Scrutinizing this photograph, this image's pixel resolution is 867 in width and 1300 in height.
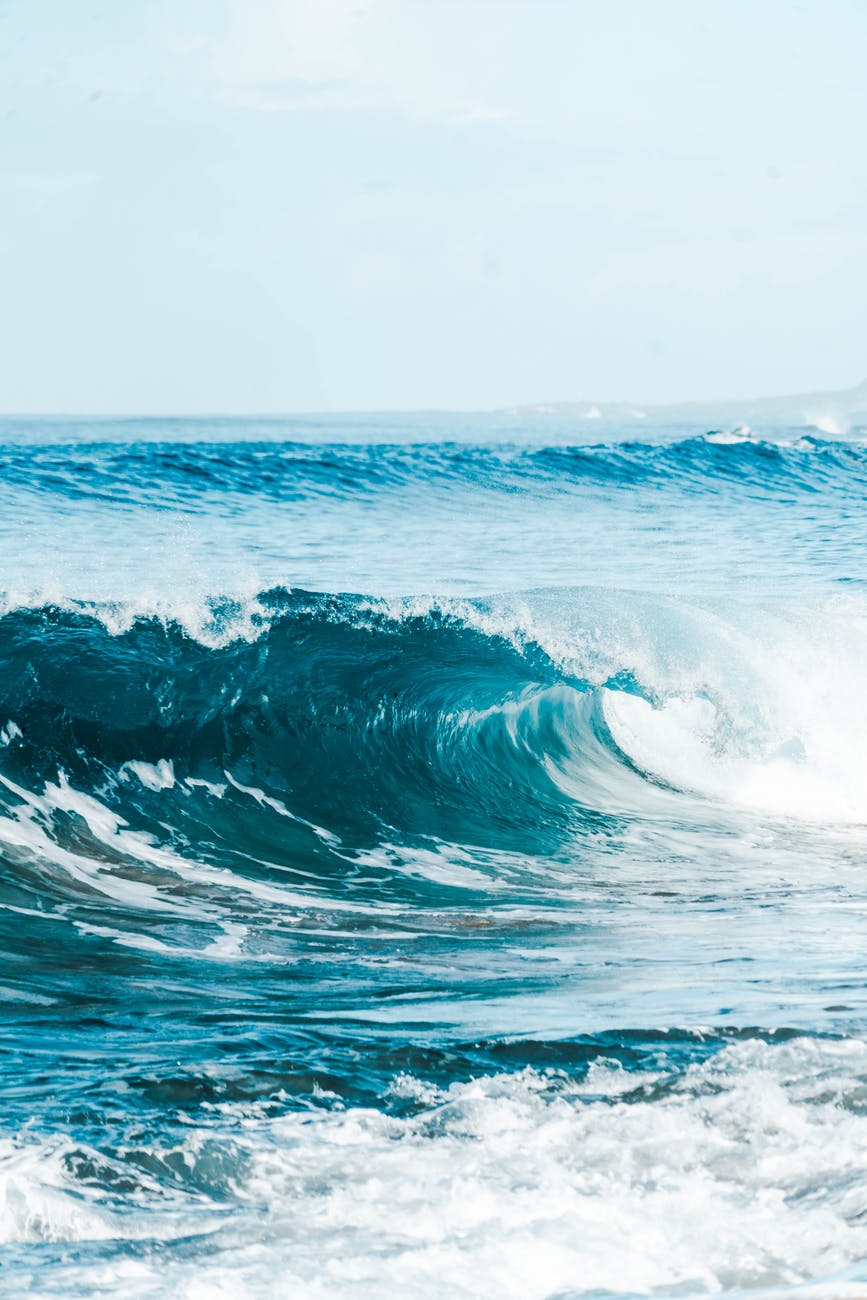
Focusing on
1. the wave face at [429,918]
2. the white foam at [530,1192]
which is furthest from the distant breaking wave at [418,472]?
the white foam at [530,1192]

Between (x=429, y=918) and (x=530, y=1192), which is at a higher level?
(x=530, y=1192)

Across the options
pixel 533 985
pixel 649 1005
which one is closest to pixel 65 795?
pixel 533 985

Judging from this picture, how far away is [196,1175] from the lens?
2861mm

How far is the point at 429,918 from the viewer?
5.54m

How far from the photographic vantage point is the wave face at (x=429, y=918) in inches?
105

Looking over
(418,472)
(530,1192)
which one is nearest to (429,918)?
(530,1192)

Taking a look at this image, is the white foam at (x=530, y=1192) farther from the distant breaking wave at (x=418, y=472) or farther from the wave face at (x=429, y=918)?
the distant breaking wave at (x=418, y=472)

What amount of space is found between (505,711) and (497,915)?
4406mm

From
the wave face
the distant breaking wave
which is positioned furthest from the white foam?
the distant breaking wave

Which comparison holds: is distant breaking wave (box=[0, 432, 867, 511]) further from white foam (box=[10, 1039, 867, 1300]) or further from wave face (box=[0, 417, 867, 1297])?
white foam (box=[10, 1039, 867, 1300])

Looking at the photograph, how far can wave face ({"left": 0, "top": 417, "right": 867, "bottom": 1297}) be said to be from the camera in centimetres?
267

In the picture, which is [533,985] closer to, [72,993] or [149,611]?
[72,993]

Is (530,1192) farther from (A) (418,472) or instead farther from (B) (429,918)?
(A) (418,472)

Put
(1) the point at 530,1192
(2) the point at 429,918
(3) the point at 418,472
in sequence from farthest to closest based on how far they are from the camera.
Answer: (3) the point at 418,472
(2) the point at 429,918
(1) the point at 530,1192
